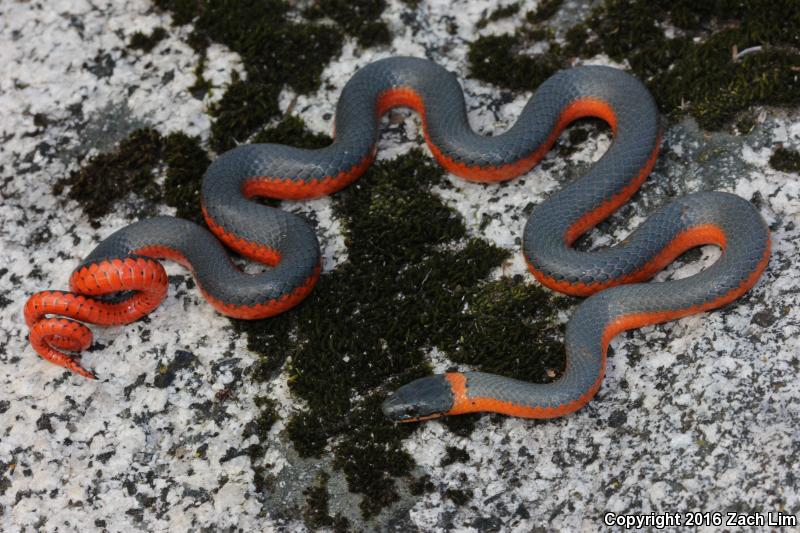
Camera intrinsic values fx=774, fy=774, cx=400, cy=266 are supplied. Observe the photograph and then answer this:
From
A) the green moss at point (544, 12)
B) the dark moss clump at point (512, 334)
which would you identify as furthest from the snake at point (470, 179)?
the green moss at point (544, 12)

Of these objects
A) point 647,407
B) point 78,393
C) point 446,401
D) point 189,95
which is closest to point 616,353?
point 647,407

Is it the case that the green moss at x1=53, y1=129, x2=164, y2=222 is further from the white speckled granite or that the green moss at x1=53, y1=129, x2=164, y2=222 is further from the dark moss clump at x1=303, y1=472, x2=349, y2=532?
the dark moss clump at x1=303, y1=472, x2=349, y2=532

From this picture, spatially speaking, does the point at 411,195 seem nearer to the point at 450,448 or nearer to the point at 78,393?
the point at 450,448

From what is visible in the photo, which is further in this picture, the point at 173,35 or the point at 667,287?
the point at 173,35

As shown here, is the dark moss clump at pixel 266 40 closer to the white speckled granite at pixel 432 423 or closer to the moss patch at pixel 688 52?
the white speckled granite at pixel 432 423

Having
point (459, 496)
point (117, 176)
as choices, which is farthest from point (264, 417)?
point (117, 176)

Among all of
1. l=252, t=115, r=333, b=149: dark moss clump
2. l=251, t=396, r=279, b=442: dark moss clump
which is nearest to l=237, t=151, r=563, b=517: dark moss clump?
l=251, t=396, r=279, b=442: dark moss clump

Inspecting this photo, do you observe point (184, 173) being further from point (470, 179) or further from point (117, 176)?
point (470, 179)

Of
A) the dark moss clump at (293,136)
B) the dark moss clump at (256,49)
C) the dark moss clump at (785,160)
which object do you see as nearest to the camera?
the dark moss clump at (785,160)
